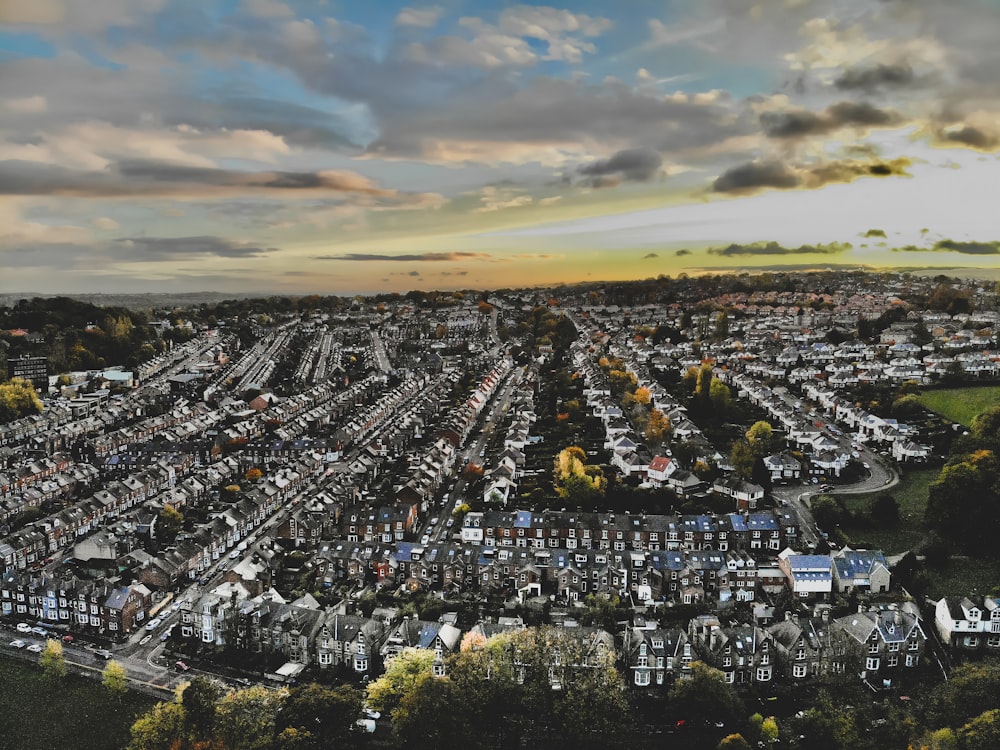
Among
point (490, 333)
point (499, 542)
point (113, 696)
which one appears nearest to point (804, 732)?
point (499, 542)

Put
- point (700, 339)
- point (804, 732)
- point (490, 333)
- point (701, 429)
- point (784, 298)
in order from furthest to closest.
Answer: point (784, 298)
point (490, 333)
point (700, 339)
point (701, 429)
point (804, 732)

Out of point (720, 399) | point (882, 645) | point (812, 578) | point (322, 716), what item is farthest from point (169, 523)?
point (720, 399)

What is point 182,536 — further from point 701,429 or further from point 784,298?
point 784,298

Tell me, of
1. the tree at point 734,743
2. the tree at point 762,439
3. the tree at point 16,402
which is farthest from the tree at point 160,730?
the tree at point 16,402

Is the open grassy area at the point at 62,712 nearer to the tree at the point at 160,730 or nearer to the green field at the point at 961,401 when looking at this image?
the tree at the point at 160,730

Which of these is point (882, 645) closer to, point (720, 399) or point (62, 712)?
point (62, 712)

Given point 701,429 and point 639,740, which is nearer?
point 639,740

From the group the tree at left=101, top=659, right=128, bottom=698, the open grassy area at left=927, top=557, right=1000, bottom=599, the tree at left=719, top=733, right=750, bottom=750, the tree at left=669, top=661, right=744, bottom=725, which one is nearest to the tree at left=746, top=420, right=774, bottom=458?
the open grassy area at left=927, top=557, right=1000, bottom=599
